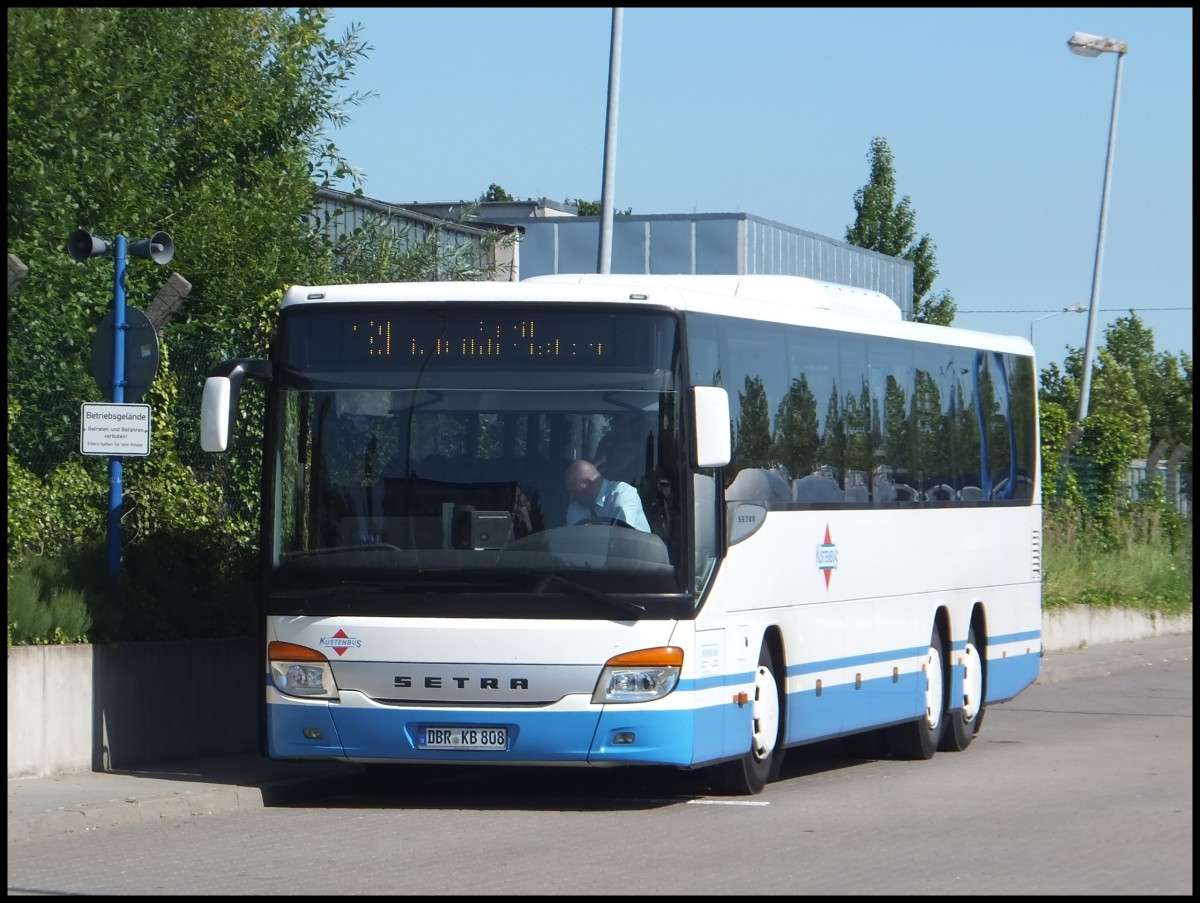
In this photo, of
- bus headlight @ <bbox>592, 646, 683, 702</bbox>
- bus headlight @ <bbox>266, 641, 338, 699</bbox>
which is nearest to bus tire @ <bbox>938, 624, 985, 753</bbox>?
bus headlight @ <bbox>592, 646, 683, 702</bbox>

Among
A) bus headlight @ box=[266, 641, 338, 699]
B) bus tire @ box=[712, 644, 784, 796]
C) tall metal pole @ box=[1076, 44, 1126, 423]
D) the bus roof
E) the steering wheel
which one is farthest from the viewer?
tall metal pole @ box=[1076, 44, 1126, 423]

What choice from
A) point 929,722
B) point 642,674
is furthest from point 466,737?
point 929,722

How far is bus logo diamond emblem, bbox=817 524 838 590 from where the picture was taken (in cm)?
1495

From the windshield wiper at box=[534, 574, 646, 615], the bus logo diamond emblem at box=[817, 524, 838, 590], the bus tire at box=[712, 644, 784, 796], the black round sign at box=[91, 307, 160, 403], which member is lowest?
the bus tire at box=[712, 644, 784, 796]

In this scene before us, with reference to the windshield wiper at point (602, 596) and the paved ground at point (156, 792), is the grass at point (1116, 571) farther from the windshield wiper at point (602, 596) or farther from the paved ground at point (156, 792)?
the windshield wiper at point (602, 596)

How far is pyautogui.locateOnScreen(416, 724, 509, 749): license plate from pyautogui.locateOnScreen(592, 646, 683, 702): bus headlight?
605 mm

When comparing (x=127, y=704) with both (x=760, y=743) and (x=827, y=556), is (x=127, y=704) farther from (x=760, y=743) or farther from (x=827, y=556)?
(x=827, y=556)

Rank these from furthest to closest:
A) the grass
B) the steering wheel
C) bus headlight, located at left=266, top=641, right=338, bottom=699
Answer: the grass, bus headlight, located at left=266, top=641, right=338, bottom=699, the steering wheel

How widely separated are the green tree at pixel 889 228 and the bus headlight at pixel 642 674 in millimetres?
58008

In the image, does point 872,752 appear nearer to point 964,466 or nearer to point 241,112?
point 964,466

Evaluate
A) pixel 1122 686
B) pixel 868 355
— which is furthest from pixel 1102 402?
pixel 868 355

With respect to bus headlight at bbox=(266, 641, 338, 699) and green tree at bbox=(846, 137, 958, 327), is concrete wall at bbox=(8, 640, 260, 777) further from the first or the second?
green tree at bbox=(846, 137, 958, 327)

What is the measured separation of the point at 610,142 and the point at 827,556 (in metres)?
8.24

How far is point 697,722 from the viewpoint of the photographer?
12844 millimetres
